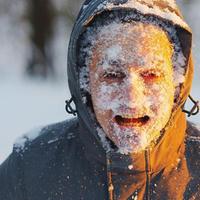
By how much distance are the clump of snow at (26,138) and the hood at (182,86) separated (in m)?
0.30

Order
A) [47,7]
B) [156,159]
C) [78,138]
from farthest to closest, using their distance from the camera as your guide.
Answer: [47,7], [78,138], [156,159]

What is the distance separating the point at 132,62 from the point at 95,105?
0.20 metres

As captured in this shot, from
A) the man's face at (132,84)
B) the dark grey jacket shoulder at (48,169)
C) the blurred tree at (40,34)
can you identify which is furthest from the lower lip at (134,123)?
the blurred tree at (40,34)

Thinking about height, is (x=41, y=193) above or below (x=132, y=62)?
below

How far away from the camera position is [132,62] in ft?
7.11

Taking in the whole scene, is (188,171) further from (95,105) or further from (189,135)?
(95,105)

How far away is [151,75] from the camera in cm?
218

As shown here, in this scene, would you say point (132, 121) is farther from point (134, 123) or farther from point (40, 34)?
point (40, 34)

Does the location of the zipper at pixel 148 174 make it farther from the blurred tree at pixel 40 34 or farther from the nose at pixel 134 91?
the blurred tree at pixel 40 34

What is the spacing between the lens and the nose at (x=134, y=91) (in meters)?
2.11

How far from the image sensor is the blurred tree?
17.5 metres

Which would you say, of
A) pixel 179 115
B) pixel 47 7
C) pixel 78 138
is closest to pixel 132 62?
pixel 179 115

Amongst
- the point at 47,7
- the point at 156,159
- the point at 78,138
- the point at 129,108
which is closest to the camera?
the point at 129,108

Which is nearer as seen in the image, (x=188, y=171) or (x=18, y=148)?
(x=188, y=171)
